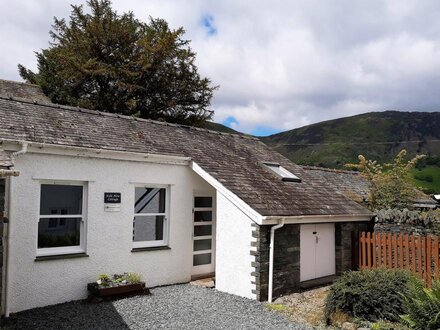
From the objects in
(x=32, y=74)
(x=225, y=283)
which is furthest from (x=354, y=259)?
(x=32, y=74)

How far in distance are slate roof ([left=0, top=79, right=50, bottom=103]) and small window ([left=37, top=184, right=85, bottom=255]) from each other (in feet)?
42.0

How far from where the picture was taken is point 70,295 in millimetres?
8922

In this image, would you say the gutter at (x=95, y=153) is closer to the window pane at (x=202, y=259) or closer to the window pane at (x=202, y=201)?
the window pane at (x=202, y=201)

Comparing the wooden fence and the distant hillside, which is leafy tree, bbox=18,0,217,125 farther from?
the distant hillside

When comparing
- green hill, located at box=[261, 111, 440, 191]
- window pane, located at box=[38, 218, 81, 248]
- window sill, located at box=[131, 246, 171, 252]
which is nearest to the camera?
window pane, located at box=[38, 218, 81, 248]

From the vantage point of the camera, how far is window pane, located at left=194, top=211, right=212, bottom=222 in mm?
11820

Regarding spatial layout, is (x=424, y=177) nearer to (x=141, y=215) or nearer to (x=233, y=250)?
(x=233, y=250)

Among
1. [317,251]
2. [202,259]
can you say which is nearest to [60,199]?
[202,259]

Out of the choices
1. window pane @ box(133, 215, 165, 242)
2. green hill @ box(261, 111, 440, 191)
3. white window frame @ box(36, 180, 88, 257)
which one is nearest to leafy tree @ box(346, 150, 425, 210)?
window pane @ box(133, 215, 165, 242)

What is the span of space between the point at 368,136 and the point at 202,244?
4443 inches

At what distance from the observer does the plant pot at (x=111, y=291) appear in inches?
349

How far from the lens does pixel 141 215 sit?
34.2 ft

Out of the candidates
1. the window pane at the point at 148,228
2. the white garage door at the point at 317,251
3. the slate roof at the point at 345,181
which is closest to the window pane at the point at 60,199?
the window pane at the point at 148,228

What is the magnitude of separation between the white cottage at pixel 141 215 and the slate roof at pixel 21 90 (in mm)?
11227
